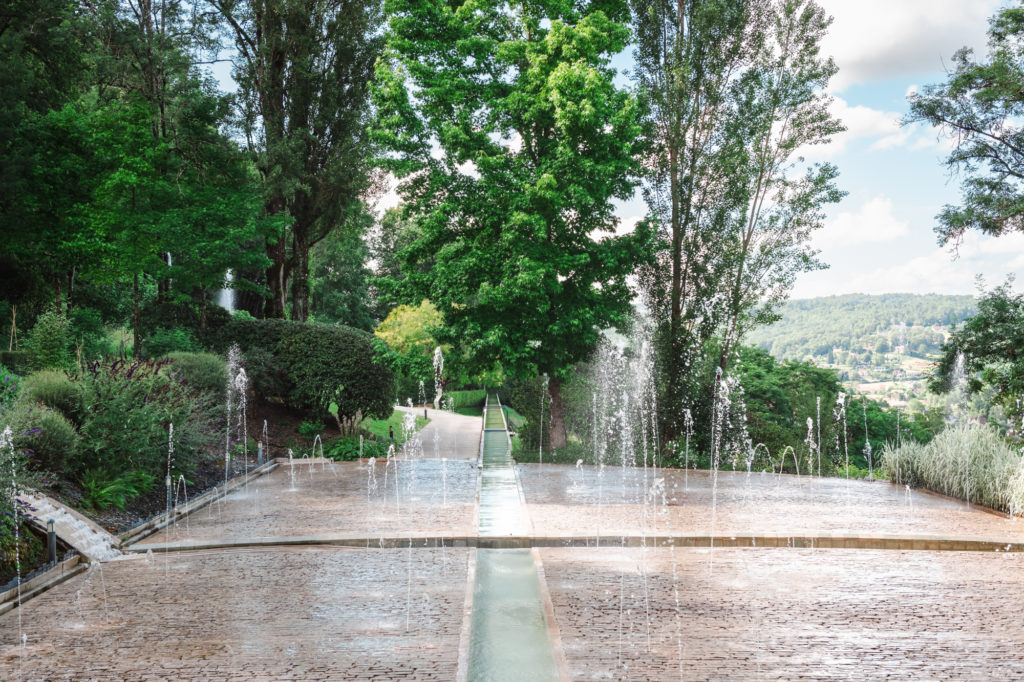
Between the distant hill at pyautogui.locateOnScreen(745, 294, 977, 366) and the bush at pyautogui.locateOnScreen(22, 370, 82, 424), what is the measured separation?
23.2 metres

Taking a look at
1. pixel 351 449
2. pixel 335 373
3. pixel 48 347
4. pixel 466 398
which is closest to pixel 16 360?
pixel 48 347

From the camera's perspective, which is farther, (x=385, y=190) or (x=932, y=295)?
(x=932, y=295)

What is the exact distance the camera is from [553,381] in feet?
59.1

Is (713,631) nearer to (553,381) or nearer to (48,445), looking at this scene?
(48,445)

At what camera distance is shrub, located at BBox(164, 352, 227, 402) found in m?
15.6

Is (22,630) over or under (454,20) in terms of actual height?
under

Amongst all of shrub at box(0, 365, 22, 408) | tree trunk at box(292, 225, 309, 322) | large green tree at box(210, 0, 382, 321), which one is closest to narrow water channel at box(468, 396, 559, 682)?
shrub at box(0, 365, 22, 408)

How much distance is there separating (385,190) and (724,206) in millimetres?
16155

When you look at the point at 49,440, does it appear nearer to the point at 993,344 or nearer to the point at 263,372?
the point at 263,372

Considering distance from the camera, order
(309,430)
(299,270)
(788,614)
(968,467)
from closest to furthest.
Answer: (788,614) < (968,467) < (309,430) < (299,270)

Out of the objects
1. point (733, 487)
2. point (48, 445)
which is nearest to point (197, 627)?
point (48, 445)

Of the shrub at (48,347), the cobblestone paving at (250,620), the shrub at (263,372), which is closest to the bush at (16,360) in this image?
the shrub at (48,347)

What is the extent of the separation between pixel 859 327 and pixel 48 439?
38.1 metres

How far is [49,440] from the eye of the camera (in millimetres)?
9047
